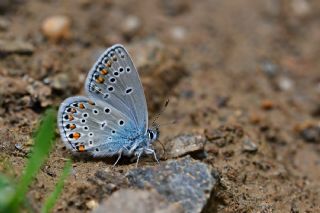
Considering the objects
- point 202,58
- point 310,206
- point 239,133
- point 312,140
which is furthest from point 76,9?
point 310,206

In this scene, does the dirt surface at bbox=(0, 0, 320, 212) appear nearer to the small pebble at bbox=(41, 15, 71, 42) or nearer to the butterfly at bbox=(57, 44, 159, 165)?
the small pebble at bbox=(41, 15, 71, 42)

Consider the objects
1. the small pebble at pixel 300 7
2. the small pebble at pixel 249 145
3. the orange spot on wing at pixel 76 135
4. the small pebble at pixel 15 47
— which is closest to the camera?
the orange spot on wing at pixel 76 135

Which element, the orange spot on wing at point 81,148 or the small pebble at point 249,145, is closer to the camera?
the orange spot on wing at point 81,148

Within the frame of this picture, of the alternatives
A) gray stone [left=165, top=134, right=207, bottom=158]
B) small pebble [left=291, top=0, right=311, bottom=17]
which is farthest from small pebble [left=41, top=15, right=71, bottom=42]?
small pebble [left=291, top=0, right=311, bottom=17]

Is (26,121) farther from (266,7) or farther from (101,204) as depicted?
(266,7)

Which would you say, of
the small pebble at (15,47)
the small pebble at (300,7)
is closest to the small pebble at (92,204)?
the small pebble at (15,47)

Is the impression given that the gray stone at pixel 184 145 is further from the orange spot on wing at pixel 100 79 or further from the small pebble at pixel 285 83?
the small pebble at pixel 285 83
